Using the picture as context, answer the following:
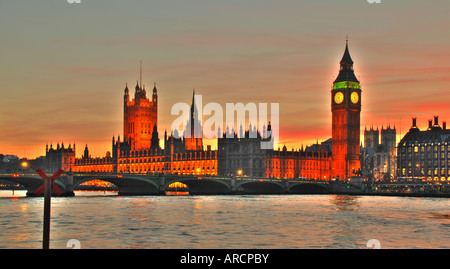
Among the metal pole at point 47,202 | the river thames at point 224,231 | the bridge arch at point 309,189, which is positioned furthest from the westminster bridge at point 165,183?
the metal pole at point 47,202

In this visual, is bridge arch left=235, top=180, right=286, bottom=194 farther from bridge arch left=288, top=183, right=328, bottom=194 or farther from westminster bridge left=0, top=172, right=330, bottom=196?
bridge arch left=288, top=183, right=328, bottom=194

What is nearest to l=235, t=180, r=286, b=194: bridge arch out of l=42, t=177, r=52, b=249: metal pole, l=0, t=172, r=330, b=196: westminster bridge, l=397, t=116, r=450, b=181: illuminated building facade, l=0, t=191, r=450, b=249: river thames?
l=0, t=172, r=330, b=196: westminster bridge

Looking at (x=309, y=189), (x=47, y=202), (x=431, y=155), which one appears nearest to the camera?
(x=47, y=202)

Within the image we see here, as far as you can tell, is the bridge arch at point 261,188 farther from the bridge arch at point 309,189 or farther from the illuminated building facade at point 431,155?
the illuminated building facade at point 431,155

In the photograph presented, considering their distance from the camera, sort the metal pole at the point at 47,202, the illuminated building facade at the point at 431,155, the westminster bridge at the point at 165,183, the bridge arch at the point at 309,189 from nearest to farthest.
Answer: the metal pole at the point at 47,202 → the westminster bridge at the point at 165,183 → the bridge arch at the point at 309,189 → the illuminated building facade at the point at 431,155

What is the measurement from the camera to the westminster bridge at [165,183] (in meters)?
108

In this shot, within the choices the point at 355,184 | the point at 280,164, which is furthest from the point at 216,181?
the point at 280,164

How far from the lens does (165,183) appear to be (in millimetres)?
120812

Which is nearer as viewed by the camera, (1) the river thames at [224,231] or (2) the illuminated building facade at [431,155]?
(1) the river thames at [224,231]

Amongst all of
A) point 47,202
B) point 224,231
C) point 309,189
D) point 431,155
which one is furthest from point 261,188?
point 47,202

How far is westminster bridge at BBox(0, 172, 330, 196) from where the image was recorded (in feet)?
353

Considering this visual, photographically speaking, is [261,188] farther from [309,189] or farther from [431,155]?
[431,155]
